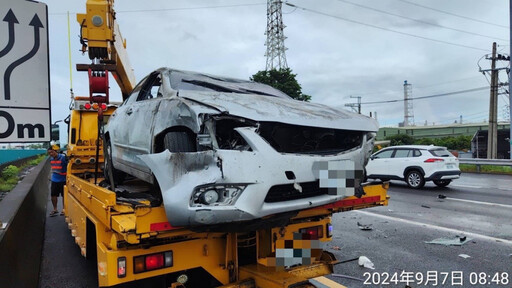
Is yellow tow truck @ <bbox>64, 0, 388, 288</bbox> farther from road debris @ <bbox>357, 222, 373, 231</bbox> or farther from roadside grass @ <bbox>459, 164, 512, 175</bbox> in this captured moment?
roadside grass @ <bbox>459, 164, 512, 175</bbox>

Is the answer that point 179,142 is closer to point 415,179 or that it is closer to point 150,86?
point 150,86

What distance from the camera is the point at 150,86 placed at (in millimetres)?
4297

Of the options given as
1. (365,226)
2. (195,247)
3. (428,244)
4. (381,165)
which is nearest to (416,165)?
(381,165)

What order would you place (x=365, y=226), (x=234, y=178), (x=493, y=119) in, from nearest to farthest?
1. (x=234, y=178)
2. (x=365, y=226)
3. (x=493, y=119)

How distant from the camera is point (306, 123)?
2.88 m

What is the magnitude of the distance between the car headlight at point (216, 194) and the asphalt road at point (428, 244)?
2446 mm

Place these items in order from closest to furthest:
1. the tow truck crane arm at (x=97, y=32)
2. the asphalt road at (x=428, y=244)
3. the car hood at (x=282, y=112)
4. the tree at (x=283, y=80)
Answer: the car hood at (x=282, y=112), the asphalt road at (x=428, y=244), the tow truck crane arm at (x=97, y=32), the tree at (x=283, y=80)

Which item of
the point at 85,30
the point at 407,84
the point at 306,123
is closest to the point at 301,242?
the point at 306,123

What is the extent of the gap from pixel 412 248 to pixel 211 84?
157 inches

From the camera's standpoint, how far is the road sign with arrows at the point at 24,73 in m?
2.84

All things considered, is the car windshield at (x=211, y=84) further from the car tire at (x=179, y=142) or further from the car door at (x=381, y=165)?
the car door at (x=381, y=165)

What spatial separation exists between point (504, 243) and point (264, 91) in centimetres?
453

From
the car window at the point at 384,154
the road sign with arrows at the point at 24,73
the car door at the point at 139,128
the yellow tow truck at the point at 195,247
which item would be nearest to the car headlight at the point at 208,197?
the yellow tow truck at the point at 195,247

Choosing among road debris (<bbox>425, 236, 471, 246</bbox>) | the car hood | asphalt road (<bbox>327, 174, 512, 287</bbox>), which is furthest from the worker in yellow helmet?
road debris (<bbox>425, 236, 471, 246</bbox>)
